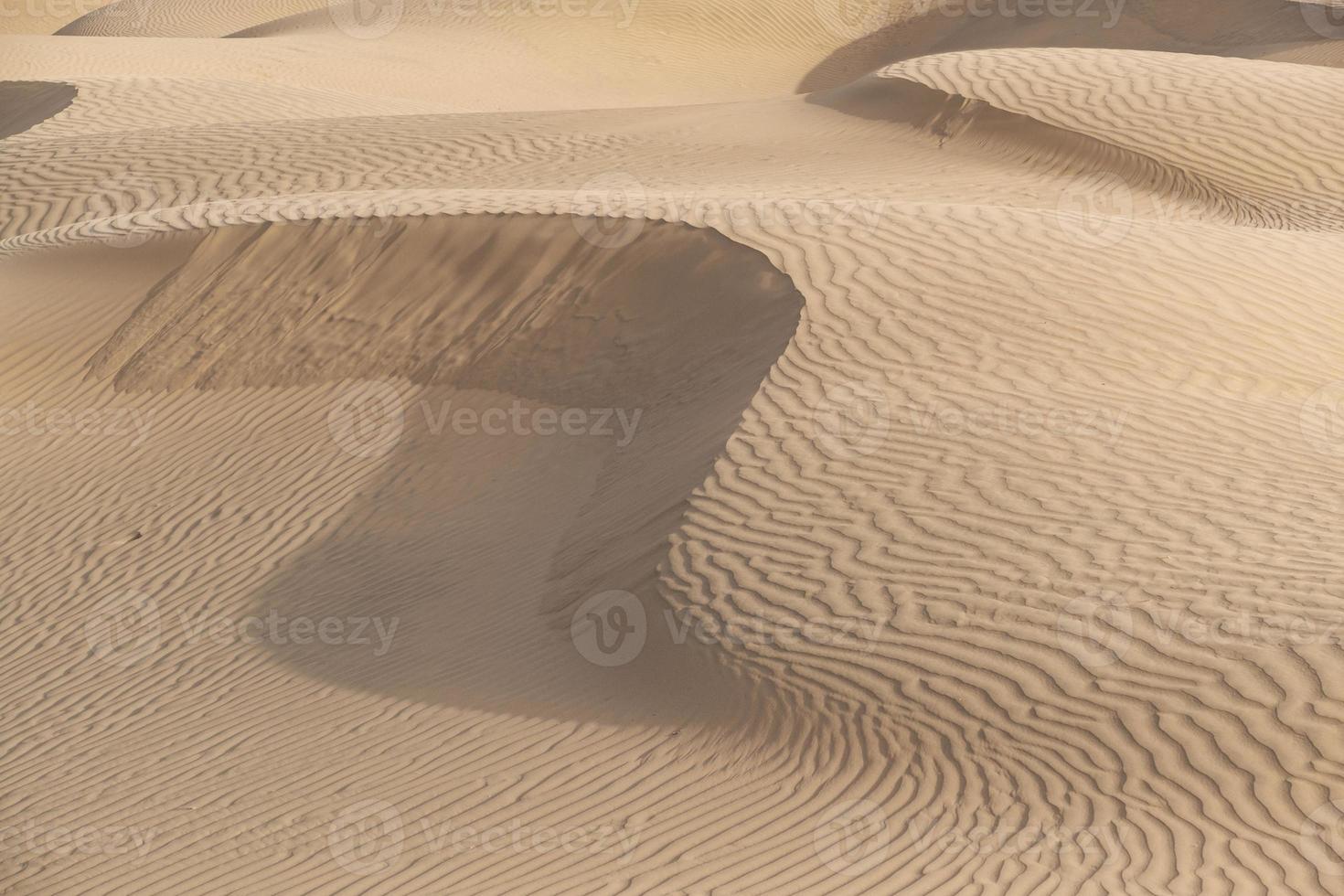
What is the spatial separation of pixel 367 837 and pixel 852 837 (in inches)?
93.4

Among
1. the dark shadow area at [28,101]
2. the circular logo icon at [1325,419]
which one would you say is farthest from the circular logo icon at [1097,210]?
the dark shadow area at [28,101]

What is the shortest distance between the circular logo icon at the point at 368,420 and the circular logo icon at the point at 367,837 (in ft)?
13.7

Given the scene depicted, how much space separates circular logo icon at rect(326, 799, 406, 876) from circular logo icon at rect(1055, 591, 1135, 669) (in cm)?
338

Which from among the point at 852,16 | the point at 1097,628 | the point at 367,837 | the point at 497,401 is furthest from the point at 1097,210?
the point at 852,16

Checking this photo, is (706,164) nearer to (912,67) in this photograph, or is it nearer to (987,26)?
(912,67)

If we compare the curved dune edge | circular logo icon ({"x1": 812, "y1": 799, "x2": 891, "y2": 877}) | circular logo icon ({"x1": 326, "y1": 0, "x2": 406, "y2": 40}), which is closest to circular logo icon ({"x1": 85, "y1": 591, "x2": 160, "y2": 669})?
the curved dune edge

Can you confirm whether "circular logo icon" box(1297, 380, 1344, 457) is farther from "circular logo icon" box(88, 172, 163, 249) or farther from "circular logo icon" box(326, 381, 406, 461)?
"circular logo icon" box(88, 172, 163, 249)

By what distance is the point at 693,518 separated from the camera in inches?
308

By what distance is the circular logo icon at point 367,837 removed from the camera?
618cm

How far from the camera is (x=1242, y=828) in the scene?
17.4 feet

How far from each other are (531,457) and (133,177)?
928cm

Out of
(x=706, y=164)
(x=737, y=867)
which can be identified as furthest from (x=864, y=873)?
(x=706, y=164)

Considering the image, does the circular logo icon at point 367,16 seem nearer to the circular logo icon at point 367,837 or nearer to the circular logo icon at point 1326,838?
the circular logo icon at point 367,837

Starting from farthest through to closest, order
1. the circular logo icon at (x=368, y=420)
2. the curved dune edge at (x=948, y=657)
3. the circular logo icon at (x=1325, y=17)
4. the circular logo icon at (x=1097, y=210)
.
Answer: the circular logo icon at (x=1325, y=17) → the circular logo icon at (x=1097, y=210) → the circular logo icon at (x=368, y=420) → the curved dune edge at (x=948, y=657)
